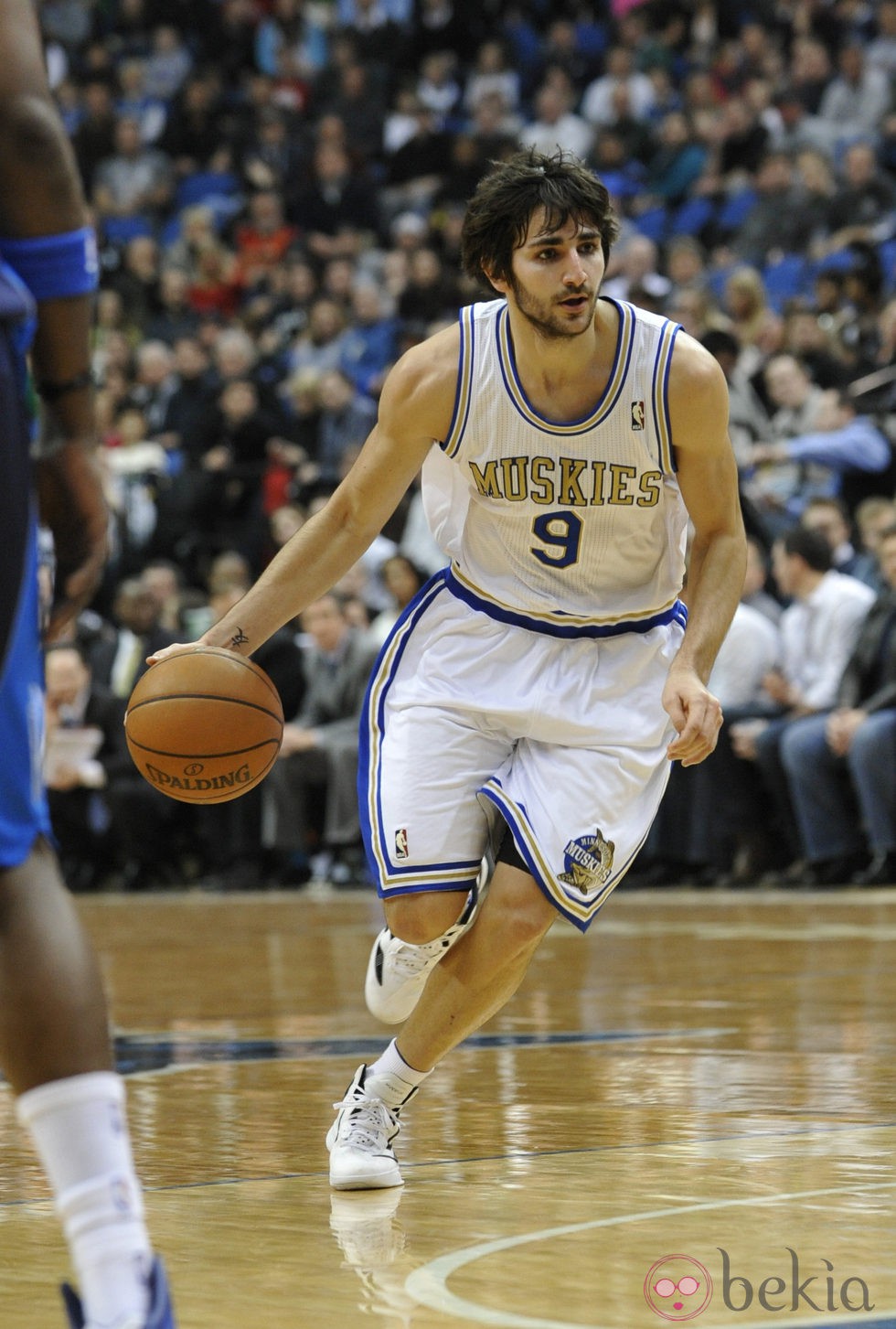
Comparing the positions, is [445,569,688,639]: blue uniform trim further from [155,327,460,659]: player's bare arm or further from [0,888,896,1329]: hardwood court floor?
[0,888,896,1329]: hardwood court floor

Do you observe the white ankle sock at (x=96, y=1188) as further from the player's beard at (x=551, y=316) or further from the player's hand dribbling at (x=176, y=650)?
the player's beard at (x=551, y=316)

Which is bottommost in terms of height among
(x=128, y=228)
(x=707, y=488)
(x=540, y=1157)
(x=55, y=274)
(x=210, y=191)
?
(x=540, y=1157)

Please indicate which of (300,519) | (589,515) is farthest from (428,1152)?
(300,519)

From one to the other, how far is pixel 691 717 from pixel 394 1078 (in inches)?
34.5

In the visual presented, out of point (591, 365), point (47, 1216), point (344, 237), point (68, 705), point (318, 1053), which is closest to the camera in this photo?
point (47, 1216)

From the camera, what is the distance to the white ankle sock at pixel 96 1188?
2.14 meters

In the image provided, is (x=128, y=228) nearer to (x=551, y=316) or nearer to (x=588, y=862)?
(x=551, y=316)

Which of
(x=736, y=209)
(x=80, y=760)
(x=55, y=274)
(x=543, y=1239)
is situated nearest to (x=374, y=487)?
(x=543, y=1239)

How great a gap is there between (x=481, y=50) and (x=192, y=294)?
10.8 feet

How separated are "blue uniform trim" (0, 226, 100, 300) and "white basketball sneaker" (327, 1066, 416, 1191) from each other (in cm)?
179

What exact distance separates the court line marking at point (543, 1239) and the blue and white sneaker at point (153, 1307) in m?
0.48

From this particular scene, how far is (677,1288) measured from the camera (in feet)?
8.73

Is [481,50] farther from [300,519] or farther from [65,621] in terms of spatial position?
[65,621]

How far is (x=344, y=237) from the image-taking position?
16438mm
